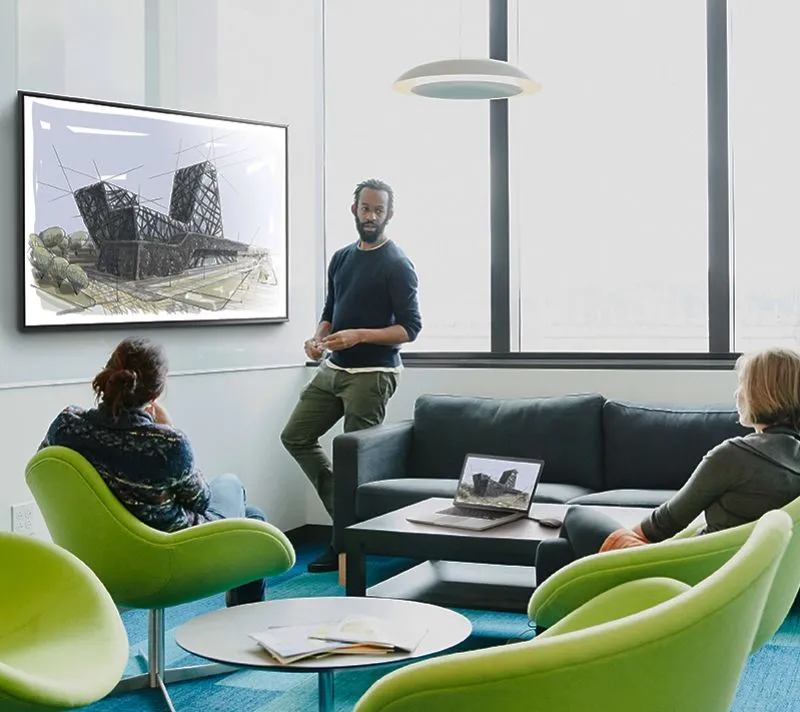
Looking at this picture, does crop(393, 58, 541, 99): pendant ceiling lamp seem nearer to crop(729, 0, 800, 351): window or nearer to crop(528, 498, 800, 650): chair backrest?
crop(729, 0, 800, 351): window

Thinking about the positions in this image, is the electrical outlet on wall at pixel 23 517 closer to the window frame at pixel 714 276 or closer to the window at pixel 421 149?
the window frame at pixel 714 276

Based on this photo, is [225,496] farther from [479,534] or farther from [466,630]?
[466,630]

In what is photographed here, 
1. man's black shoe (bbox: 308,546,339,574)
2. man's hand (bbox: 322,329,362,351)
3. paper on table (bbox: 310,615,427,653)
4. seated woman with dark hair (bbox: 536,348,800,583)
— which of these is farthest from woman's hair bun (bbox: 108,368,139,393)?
man's black shoe (bbox: 308,546,339,574)

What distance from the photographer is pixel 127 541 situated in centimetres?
345

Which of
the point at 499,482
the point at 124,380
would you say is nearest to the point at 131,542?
the point at 124,380

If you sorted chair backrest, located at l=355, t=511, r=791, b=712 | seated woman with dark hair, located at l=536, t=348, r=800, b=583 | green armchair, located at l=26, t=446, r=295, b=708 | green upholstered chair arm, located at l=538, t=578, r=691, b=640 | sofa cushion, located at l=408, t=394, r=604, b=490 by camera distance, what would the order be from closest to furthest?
chair backrest, located at l=355, t=511, r=791, b=712, green upholstered chair arm, located at l=538, t=578, r=691, b=640, seated woman with dark hair, located at l=536, t=348, r=800, b=583, green armchair, located at l=26, t=446, r=295, b=708, sofa cushion, located at l=408, t=394, r=604, b=490

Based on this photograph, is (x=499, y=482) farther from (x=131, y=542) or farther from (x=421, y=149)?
(x=421, y=149)

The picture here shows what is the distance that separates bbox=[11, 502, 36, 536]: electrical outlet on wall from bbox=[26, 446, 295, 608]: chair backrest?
0.93m

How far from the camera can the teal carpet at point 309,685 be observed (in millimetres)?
3539

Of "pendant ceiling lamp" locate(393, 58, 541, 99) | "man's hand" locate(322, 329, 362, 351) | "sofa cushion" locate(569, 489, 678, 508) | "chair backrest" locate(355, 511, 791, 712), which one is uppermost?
"pendant ceiling lamp" locate(393, 58, 541, 99)

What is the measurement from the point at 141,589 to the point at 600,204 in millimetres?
3225

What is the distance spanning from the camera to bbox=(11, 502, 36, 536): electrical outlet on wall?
14.6 feet

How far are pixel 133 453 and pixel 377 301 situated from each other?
2177 millimetres

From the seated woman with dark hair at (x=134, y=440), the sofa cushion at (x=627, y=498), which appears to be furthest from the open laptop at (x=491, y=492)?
the seated woman with dark hair at (x=134, y=440)
